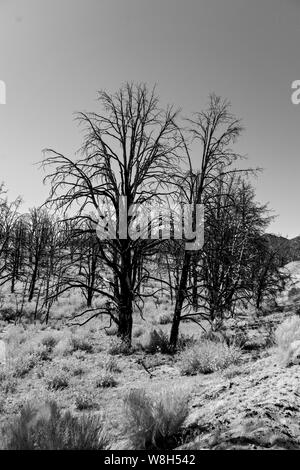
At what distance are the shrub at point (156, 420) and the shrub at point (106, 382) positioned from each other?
84.2 inches

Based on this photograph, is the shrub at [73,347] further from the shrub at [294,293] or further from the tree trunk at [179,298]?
the shrub at [294,293]

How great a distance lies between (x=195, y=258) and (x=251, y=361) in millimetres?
4387

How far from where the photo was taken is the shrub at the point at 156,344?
9.05 m

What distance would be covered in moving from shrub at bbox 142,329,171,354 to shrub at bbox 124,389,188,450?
4.85 m

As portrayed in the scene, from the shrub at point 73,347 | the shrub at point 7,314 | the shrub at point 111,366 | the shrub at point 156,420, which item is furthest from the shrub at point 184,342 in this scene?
the shrub at point 7,314

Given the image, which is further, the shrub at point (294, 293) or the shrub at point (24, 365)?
the shrub at point (294, 293)

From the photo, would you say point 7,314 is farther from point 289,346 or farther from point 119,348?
point 289,346

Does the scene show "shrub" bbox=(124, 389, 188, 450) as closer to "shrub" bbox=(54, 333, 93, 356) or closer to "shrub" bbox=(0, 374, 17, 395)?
"shrub" bbox=(0, 374, 17, 395)

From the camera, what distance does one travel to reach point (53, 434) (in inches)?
138

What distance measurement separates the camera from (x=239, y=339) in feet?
27.2

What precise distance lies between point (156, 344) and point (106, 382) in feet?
11.1

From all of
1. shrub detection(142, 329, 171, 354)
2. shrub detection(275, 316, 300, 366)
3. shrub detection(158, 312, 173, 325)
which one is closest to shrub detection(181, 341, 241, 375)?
shrub detection(275, 316, 300, 366)

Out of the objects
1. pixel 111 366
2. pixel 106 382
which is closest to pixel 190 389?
pixel 106 382
